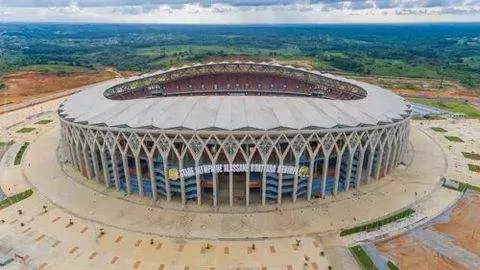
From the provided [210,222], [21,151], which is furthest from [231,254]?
[21,151]

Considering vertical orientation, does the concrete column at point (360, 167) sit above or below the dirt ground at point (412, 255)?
above

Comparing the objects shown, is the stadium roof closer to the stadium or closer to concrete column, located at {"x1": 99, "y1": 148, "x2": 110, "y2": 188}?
the stadium

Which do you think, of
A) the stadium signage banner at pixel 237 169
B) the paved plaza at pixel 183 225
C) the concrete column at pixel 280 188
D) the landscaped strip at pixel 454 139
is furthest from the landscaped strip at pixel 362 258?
the landscaped strip at pixel 454 139

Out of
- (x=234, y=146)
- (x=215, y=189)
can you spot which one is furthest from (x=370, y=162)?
(x=215, y=189)

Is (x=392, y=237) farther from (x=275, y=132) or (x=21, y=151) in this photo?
(x=21, y=151)

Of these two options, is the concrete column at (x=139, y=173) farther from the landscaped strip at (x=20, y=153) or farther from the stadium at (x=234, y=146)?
the landscaped strip at (x=20, y=153)

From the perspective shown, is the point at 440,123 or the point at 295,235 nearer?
the point at 295,235
